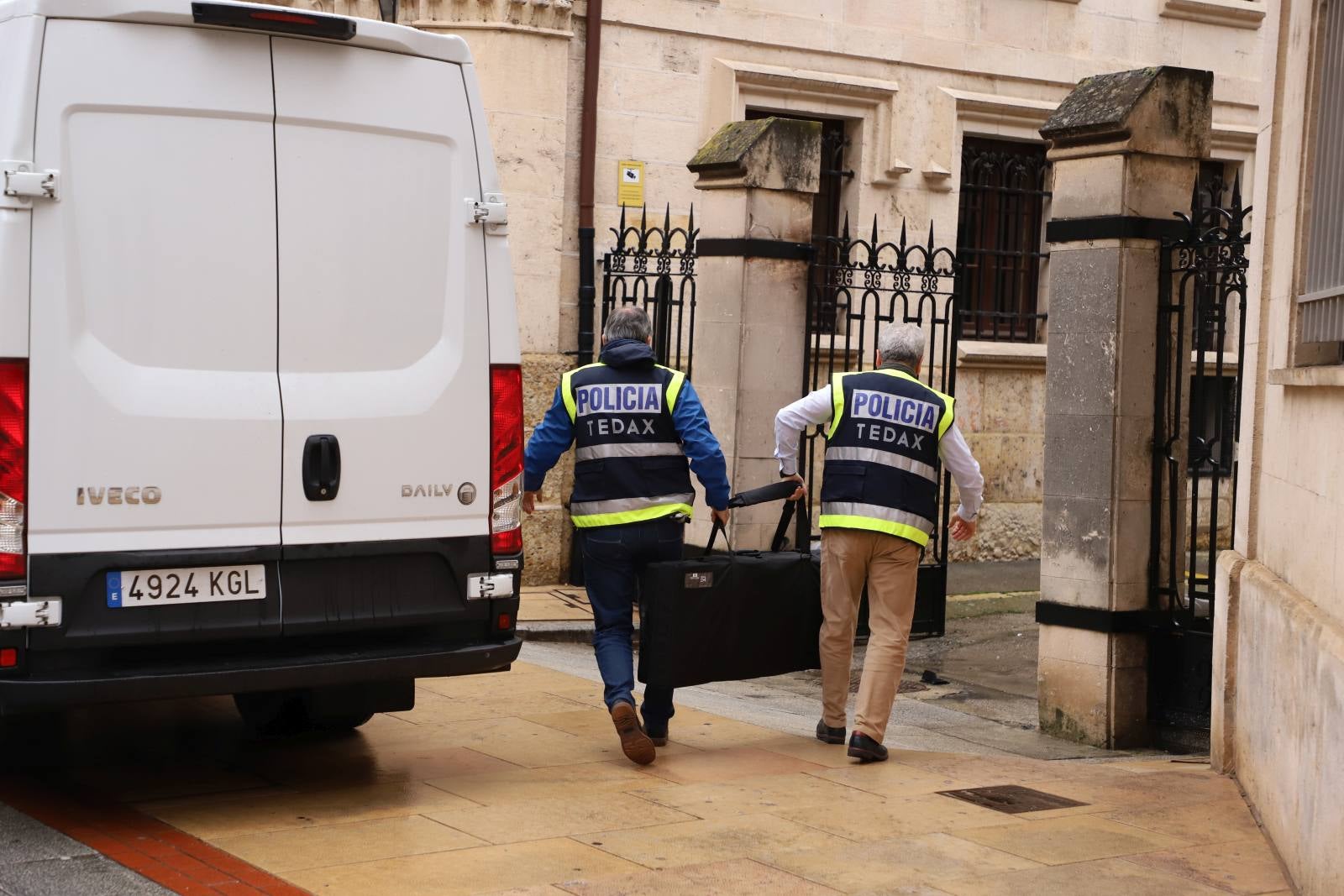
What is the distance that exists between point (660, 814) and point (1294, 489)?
91.5 inches

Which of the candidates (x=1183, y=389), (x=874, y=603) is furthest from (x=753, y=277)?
(x=874, y=603)

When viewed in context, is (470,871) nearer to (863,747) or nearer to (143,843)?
(143,843)

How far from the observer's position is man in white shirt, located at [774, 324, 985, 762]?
22.4 ft

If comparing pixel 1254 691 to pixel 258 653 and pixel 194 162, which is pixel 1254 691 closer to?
pixel 258 653

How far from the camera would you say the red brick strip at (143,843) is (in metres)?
4.87

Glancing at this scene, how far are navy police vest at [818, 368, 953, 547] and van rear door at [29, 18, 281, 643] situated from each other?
7.64 ft

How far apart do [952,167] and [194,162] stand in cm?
977

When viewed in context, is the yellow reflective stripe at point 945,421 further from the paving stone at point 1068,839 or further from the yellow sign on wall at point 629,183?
the yellow sign on wall at point 629,183

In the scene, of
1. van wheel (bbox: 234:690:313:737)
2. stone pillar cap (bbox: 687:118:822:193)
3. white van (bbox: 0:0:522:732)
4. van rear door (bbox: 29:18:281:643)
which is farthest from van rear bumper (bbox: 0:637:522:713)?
stone pillar cap (bbox: 687:118:822:193)

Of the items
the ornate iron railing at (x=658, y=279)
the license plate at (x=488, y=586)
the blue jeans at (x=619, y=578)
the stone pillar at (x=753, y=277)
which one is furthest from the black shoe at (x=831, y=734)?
the ornate iron railing at (x=658, y=279)

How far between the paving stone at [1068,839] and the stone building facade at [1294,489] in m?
0.43

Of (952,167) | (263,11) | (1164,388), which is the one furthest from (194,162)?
(952,167)

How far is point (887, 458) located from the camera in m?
6.84

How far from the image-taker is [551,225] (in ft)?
39.8
